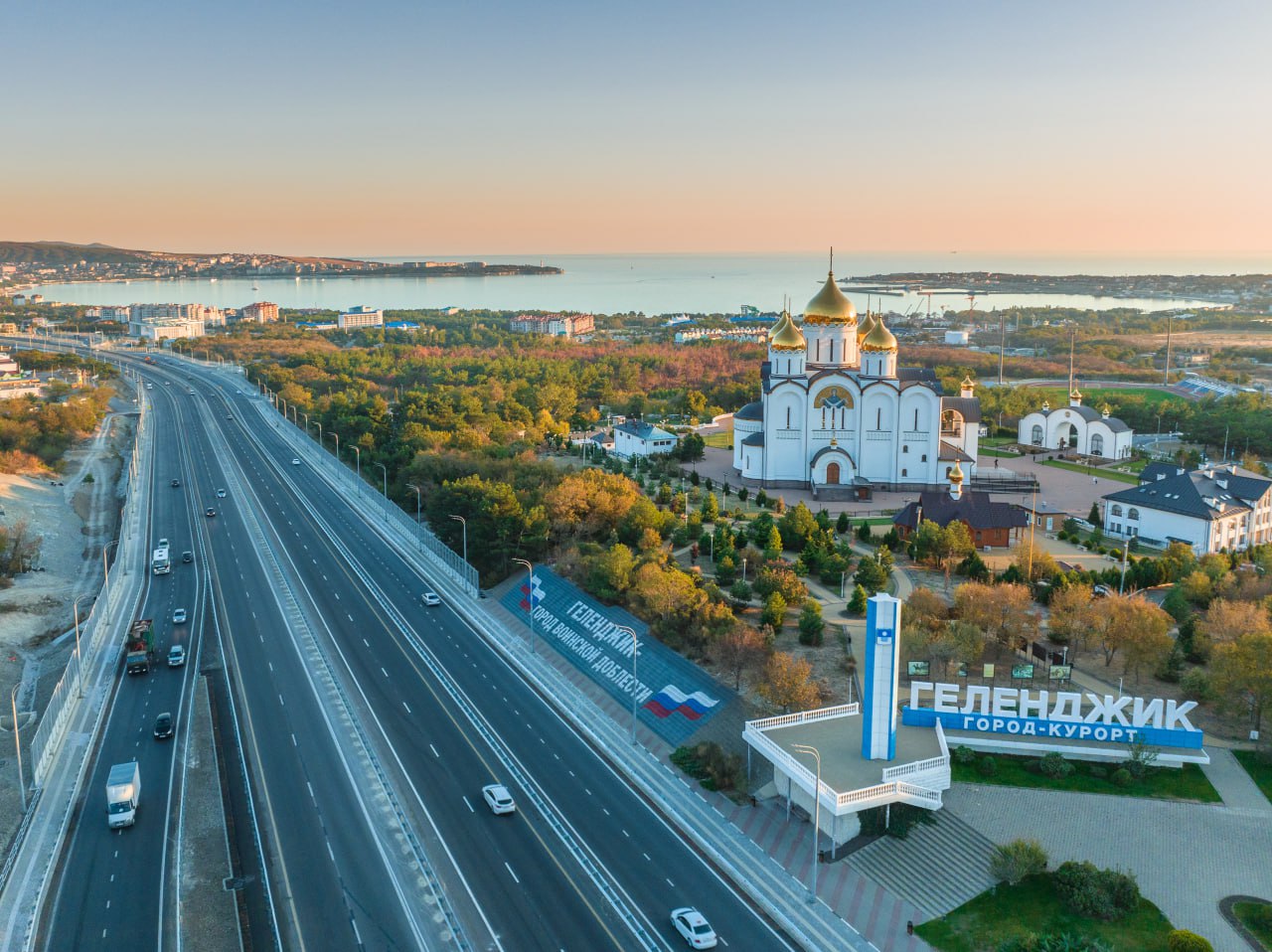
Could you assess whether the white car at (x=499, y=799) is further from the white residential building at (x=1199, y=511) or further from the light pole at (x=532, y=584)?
the white residential building at (x=1199, y=511)

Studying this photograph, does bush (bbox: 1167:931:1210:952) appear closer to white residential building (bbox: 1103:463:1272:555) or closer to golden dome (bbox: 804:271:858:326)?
white residential building (bbox: 1103:463:1272:555)

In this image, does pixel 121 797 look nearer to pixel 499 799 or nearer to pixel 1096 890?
pixel 499 799

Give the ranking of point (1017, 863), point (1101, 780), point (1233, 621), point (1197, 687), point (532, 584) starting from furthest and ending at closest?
point (532, 584), point (1233, 621), point (1197, 687), point (1101, 780), point (1017, 863)

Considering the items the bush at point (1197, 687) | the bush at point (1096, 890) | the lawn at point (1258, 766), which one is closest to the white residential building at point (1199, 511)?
the bush at point (1197, 687)

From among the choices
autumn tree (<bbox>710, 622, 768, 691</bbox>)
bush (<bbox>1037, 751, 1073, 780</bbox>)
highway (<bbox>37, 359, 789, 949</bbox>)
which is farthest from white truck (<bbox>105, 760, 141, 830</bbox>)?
bush (<bbox>1037, 751, 1073, 780</bbox>)

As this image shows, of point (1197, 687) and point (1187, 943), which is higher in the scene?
point (1197, 687)

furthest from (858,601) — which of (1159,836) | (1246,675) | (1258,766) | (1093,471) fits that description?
(1093,471)

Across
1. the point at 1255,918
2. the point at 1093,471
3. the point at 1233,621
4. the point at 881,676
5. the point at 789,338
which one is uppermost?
the point at 789,338
